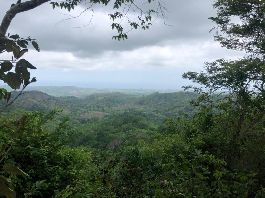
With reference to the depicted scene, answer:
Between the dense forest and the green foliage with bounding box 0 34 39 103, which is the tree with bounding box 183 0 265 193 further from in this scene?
the green foliage with bounding box 0 34 39 103

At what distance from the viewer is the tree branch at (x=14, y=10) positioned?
2839 millimetres

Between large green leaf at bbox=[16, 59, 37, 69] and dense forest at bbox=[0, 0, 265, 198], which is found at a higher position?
large green leaf at bbox=[16, 59, 37, 69]

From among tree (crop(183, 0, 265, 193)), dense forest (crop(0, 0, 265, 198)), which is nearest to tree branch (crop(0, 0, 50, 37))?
dense forest (crop(0, 0, 265, 198))

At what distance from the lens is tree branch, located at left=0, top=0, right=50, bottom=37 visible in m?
2.84

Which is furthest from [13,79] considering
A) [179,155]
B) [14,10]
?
[179,155]

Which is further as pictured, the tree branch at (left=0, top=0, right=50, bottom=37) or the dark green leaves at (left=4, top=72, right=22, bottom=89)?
the tree branch at (left=0, top=0, right=50, bottom=37)

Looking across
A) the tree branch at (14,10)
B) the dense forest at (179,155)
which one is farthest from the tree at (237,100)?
the tree branch at (14,10)

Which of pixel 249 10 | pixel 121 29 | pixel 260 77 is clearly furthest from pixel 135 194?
pixel 249 10

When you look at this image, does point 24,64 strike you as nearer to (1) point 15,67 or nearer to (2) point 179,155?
(1) point 15,67

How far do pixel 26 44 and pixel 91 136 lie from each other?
77.8 metres

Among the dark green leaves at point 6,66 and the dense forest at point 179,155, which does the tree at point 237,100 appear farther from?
the dark green leaves at point 6,66

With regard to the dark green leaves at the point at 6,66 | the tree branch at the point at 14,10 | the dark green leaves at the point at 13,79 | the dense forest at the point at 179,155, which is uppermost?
the tree branch at the point at 14,10

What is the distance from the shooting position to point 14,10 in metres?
3.00

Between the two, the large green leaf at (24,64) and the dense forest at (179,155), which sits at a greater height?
the large green leaf at (24,64)
